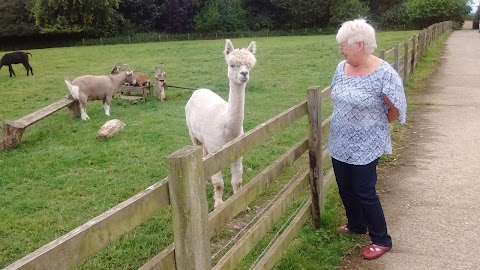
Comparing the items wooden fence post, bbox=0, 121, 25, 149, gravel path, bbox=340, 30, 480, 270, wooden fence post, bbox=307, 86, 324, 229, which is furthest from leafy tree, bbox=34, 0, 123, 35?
wooden fence post, bbox=307, 86, 324, 229

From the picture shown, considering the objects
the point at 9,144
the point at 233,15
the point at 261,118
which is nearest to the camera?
the point at 9,144

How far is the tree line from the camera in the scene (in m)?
49.8

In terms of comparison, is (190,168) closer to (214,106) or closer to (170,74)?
(214,106)

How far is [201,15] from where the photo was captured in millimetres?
56969

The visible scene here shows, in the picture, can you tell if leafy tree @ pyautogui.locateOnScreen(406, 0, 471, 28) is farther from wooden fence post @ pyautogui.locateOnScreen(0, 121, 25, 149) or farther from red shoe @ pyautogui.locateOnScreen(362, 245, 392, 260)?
red shoe @ pyautogui.locateOnScreen(362, 245, 392, 260)

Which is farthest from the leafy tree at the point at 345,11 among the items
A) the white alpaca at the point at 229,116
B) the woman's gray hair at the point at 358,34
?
the woman's gray hair at the point at 358,34

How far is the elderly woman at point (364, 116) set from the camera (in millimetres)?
3709

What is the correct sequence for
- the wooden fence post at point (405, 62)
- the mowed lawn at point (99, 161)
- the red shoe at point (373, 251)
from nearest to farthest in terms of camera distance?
the red shoe at point (373, 251), the mowed lawn at point (99, 161), the wooden fence post at point (405, 62)

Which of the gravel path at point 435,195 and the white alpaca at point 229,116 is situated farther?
the white alpaca at point 229,116

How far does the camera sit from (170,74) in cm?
1838

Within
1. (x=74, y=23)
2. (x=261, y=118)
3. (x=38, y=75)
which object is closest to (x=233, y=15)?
(x=74, y=23)

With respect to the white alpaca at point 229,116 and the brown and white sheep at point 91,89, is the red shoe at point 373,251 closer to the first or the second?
the white alpaca at point 229,116

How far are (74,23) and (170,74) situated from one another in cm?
3619

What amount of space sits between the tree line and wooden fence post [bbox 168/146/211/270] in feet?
166
